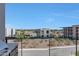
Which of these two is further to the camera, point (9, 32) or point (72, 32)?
point (72, 32)

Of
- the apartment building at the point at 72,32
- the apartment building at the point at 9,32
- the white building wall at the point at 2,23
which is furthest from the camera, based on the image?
the apartment building at the point at 72,32

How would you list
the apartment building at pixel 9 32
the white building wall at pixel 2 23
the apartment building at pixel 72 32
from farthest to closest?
the apartment building at pixel 72 32, the apartment building at pixel 9 32, the white building wall at pixel 2 23

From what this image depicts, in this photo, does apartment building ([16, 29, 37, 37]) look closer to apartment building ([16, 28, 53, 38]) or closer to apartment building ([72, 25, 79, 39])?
apartment building ([16, 28, 53, 38])

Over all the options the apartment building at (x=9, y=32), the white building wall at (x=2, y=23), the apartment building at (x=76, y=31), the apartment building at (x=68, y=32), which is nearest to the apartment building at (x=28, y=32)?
the apartment building at (x=9, y=32)

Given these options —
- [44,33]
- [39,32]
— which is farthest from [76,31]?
[39,32]

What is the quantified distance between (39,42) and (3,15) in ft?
3.36

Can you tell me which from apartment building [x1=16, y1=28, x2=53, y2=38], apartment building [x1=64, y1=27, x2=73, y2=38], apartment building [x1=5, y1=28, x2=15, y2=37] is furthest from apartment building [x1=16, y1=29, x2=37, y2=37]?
apartment building [x1=64, y1=27, x2=73, y2=38]

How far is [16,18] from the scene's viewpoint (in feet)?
15.8

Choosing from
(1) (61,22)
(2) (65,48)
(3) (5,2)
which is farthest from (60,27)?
(3) (5,2)

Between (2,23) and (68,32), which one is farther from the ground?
(2,23)

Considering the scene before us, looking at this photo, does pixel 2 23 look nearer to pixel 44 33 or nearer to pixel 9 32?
pixel 9 32

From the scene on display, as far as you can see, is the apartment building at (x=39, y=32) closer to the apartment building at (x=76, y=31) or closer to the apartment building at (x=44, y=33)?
the apartment building at (x=44, y=33)

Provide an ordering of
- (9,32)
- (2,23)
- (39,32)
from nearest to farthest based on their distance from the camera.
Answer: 1. (2,23)
2. (9,32)
3. (39,32)

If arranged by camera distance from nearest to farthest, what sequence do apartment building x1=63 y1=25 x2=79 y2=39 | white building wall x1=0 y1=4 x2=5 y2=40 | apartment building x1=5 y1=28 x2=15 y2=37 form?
white building wall x1=0 y1=4 x2=5 y2=40 → apartment building x1=5 y1=28 x2=15 y2=37 → apartment building x1=63 y1=25 x2=79 y2=39
